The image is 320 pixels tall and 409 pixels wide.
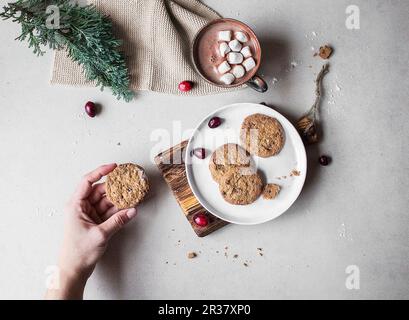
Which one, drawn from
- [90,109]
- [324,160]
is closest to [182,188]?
[90,109]

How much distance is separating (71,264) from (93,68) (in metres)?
0.79

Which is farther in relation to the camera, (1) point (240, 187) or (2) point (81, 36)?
(1) point (240, 187)

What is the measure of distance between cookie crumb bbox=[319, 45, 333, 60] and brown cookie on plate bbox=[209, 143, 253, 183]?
563 millimetres

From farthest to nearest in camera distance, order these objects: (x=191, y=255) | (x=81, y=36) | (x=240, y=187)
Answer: (x=191, y=255) → (x=240, y=187) → (x=81, y=36)

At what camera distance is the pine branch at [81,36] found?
149 cm

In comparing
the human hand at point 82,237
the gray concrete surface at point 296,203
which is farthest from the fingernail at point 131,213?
the gray concrete surface at point 296,203

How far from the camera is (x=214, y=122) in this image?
1651 mm

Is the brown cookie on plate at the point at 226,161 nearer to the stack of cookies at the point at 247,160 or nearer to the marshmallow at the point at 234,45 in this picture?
the stack of cookies at the point at 247,160

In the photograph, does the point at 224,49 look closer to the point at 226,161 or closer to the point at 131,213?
the point at 226,161

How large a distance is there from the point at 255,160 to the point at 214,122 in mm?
231

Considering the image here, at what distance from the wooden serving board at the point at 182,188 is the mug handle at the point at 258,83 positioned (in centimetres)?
38

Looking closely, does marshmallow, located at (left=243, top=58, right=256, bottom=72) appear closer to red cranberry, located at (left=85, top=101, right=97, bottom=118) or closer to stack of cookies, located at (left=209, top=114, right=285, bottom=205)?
stack of cookies, located at (left=209, top=114, right=285, bottom=205)
